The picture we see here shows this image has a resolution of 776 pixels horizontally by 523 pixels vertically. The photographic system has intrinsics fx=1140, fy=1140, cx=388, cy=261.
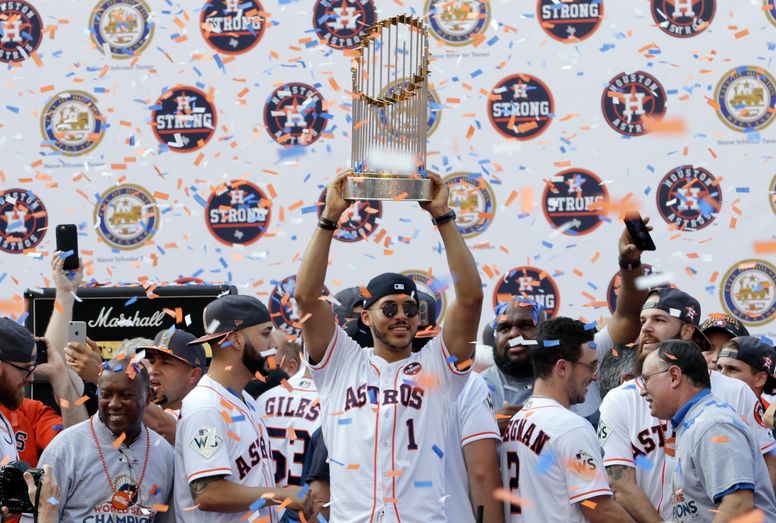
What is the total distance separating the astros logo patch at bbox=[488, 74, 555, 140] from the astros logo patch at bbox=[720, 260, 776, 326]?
1.45 meters

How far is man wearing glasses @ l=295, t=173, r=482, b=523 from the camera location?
13.3ft

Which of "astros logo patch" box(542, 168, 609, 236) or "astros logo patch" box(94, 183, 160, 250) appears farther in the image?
"astros logo patch" box(94, 183, 160, 250)

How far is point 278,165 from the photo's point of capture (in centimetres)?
721

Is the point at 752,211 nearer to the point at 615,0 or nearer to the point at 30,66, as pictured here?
the point at 615,0

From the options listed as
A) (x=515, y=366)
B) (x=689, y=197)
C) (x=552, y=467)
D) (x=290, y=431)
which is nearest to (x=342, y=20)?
(x=689, y=197)

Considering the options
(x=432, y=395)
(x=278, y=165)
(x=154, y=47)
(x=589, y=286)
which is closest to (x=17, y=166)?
(x=154, y=47)

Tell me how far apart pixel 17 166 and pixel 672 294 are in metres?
4.31

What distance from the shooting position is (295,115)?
23.7ft

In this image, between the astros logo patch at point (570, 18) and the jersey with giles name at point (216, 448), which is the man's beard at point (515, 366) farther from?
the astros logo patch at point (570, 18)

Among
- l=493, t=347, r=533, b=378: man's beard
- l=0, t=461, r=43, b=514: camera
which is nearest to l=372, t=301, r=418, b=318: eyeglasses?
l=493, t=347, r=533, b=378: man's beard

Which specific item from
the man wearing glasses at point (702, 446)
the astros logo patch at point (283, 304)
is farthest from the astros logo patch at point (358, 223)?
the man wearing glasses at point (702, 446)

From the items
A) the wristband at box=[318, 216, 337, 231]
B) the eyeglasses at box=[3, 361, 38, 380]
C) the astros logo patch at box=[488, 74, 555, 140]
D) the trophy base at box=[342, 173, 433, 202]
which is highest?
the astros logo patch at box=[488, 74, 555, 140]

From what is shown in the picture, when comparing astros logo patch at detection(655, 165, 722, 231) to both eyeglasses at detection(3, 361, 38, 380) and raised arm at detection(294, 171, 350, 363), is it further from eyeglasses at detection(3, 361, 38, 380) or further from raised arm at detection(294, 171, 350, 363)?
eyeglasses at detection(3, 361, 38, 380)

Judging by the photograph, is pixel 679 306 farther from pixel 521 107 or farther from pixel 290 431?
pixel 521 107
